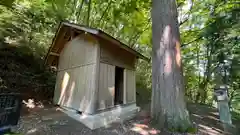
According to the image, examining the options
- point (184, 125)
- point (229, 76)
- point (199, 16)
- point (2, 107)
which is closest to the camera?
point (2, 107)

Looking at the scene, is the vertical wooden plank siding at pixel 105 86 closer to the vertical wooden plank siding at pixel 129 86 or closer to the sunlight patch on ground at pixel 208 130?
the vertical wooden plank siding at pixel 129 86

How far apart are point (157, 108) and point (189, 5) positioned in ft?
28.8

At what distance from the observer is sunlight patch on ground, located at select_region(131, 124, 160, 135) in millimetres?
4170

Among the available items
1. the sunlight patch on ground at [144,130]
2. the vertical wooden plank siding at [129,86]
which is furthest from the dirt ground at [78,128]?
the vertical wooden plank siding at [129,86]

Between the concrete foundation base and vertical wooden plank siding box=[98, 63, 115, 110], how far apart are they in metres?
0.29

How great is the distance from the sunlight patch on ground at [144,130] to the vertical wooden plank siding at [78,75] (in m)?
1.58

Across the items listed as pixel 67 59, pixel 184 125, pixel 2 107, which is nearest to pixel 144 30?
pixel 67 59

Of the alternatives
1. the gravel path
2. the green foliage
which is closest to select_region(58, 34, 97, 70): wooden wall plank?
the green foliage

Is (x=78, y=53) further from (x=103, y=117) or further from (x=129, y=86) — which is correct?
(x=103, y=117)

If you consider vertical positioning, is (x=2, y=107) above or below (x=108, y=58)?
below

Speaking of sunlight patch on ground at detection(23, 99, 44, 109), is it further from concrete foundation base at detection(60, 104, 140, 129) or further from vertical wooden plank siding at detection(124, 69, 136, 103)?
vertical wooden plank siding at detection(124, 69, 136, 103)

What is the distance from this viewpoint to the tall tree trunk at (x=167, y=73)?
13.9ft

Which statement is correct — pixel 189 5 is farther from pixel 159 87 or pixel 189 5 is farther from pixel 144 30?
pixel 159 87

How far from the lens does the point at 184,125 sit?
Result: 4.14 m
